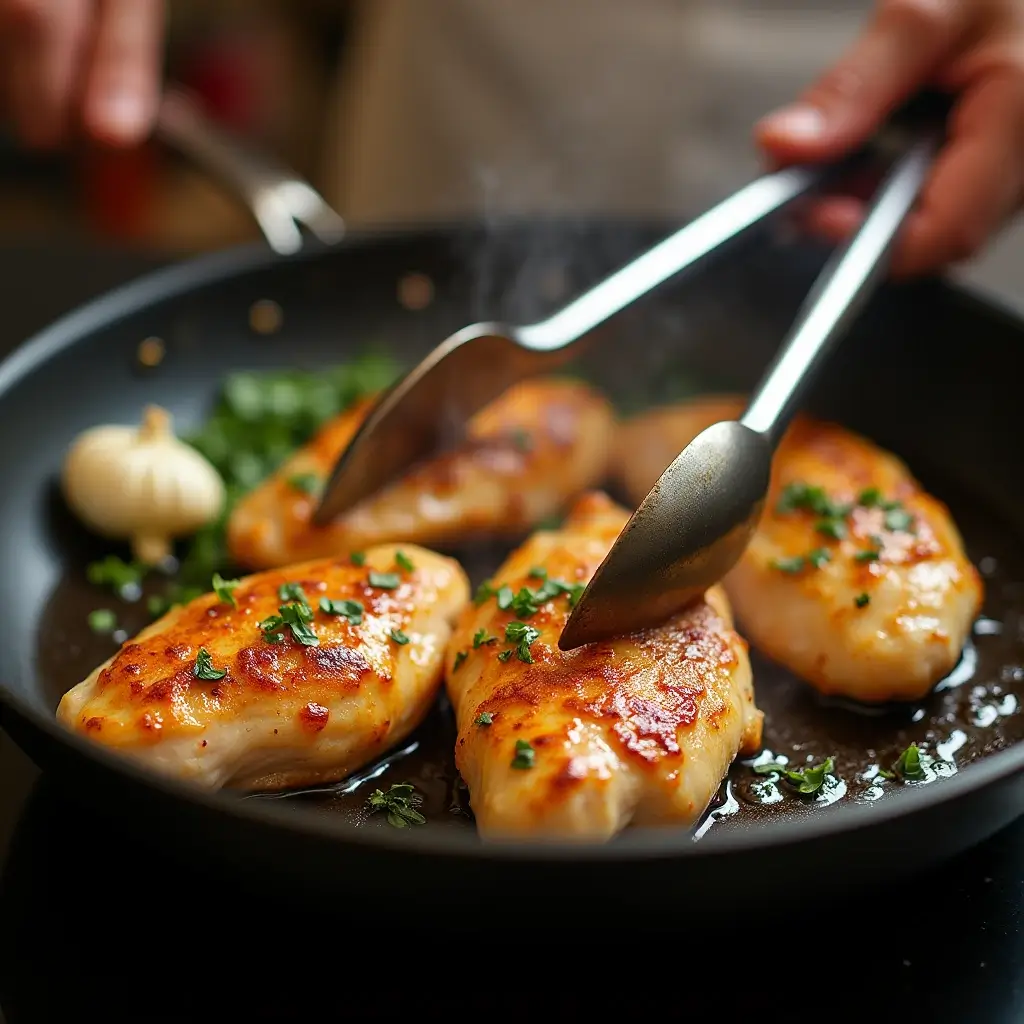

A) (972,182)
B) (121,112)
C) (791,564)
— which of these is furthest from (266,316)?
(972,182)

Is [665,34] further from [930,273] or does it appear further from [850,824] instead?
[850,824]

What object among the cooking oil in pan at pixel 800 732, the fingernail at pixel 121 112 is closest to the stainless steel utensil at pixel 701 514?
the cooking oil in pan at pixel 800 732

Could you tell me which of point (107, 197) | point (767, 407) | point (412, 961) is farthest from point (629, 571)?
point (107, 197)

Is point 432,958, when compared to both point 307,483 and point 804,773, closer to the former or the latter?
point 804,773

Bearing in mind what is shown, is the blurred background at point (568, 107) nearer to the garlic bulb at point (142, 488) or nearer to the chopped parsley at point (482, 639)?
the garlic bulb at point (142, 488)

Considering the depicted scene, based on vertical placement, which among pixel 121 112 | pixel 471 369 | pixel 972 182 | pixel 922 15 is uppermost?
pixel 922 15

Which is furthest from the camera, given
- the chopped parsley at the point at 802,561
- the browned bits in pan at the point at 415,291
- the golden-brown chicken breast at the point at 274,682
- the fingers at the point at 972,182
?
the browned bits in pan at the point at 415,291
